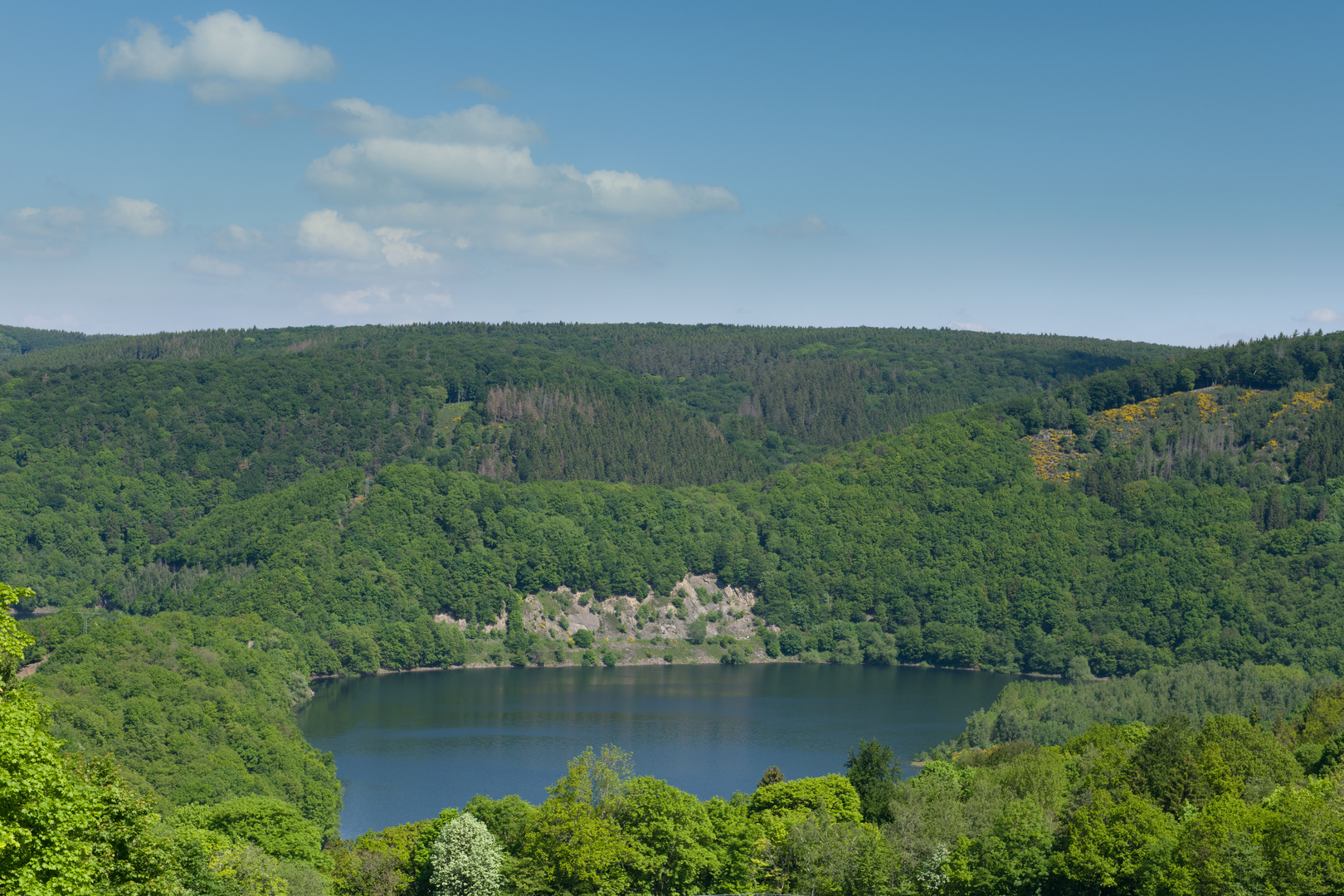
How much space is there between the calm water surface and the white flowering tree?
41.9 metres

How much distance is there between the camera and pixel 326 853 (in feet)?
264

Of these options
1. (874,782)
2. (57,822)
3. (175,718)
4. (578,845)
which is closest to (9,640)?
(57,822)

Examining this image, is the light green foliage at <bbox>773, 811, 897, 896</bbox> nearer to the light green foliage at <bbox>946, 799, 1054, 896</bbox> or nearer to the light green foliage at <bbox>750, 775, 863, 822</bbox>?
the light green foliage at <bbox>946, 799, 1054, 896</bbox>

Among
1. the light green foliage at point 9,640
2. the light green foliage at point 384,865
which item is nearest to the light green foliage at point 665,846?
the light green foliage at point 384,865

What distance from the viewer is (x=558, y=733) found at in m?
161

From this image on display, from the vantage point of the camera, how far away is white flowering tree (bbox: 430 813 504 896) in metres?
71.5

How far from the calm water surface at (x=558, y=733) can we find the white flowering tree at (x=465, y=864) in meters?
41.9

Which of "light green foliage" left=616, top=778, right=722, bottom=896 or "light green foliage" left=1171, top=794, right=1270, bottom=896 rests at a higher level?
"light green foliage" left=1171, top=794, right=1270, bottom=896

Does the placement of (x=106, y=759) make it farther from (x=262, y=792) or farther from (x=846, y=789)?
(x=262, y=792)

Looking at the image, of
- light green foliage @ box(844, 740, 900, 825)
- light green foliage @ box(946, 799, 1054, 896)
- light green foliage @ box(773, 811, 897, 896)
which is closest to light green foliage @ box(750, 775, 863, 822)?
light green foliage @ box(844, 740, 900, 825)

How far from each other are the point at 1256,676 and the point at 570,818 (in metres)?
114

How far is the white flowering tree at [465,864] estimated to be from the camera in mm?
71500

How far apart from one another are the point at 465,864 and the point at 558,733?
294 feet

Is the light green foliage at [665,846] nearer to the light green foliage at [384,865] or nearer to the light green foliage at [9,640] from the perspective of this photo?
the light green foliage at [384,865]
